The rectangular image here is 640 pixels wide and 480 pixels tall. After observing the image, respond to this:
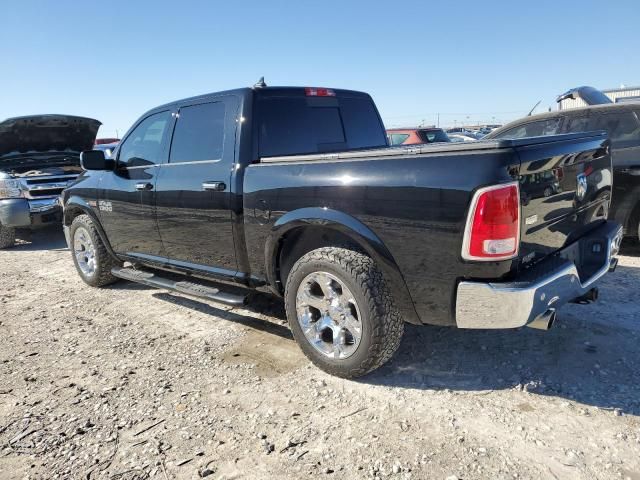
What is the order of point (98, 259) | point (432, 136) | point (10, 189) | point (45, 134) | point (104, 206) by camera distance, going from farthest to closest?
1. point (432, 136)
2. point (45, 134)
3. point (10, 189)
4. point (98, 259)
5. point (104, 206)

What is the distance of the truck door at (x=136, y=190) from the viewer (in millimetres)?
4402

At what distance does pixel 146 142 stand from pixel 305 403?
292 centimetres

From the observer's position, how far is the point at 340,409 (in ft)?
9.37

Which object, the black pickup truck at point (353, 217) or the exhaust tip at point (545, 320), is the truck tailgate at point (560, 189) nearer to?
the black pickup truck at point (353, 217)

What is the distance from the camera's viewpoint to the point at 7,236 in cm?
832

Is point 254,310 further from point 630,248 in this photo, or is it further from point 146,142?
point 630,248

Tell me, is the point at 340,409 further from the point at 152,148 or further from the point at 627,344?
the point at 152,148

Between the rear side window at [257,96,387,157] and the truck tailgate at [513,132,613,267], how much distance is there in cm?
183

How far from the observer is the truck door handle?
3643mm

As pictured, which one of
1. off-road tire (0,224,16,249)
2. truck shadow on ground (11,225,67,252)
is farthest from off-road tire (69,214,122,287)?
off-road tire (0,224,16,249)

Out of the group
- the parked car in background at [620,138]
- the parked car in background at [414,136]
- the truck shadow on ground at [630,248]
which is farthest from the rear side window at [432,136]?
the truck shadow on ground at [630,248]

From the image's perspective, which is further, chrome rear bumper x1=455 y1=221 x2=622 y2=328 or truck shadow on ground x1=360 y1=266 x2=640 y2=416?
truck shadow on ground x1=360 y1=266 x2=640 y2=416

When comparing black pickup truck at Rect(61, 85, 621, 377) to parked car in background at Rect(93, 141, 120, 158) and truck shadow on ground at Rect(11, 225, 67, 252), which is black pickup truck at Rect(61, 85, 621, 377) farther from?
truck shadow on ground at Rect(11, 225, 67, 252)

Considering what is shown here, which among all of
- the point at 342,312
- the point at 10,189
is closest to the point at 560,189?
the point at 342,312
